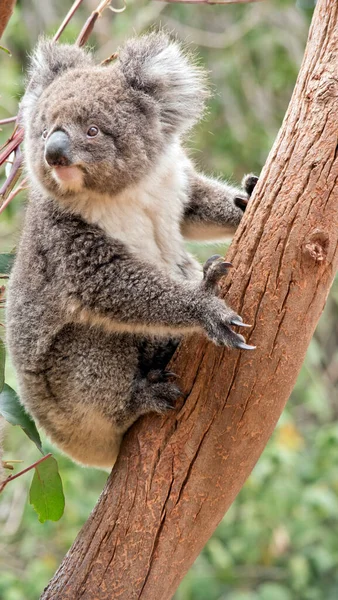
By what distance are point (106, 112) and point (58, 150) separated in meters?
0.26

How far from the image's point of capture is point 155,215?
8.77ft

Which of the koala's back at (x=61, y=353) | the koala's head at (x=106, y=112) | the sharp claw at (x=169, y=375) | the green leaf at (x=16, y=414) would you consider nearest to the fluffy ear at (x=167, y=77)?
the koala's head at (x=106, y=112)

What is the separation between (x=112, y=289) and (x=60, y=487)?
69 cm

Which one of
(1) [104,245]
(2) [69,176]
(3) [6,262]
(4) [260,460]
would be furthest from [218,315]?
(4) [260,460]

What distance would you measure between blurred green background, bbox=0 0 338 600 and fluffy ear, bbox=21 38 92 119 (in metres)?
0.57

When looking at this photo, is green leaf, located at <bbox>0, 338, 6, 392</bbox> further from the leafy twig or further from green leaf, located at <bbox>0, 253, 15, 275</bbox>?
the leafy twig

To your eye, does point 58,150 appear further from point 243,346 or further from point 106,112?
point 243,346

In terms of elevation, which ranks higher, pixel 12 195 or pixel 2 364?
pixel 12 195

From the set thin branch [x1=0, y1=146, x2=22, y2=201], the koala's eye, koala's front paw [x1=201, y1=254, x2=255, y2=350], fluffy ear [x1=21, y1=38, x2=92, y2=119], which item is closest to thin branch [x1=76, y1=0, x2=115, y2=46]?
fluffy ear [x1=21, y1=38, x2=92, y2=119]

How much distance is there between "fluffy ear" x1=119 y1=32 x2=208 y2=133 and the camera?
2.52 metres

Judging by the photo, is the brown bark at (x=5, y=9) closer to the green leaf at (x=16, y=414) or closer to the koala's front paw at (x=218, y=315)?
the koala's front paw at (x=218, y=315)

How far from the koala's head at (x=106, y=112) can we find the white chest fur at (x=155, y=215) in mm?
64

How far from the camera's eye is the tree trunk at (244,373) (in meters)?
2.13

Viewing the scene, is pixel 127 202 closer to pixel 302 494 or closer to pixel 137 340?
pixel 137 340
